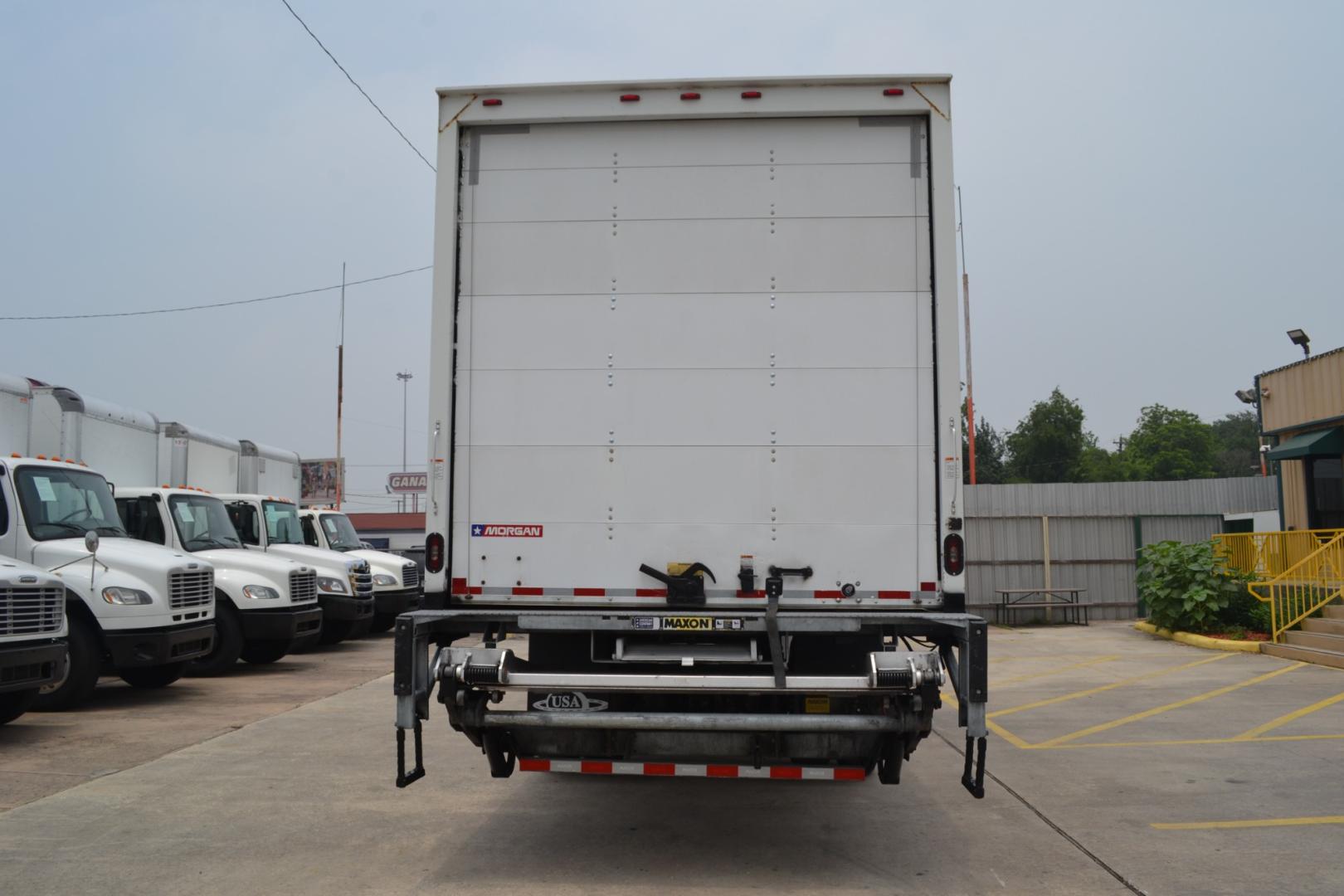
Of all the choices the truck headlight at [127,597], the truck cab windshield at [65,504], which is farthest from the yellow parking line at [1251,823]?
the truck cab windshield at [65,504]

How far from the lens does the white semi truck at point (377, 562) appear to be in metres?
19.7

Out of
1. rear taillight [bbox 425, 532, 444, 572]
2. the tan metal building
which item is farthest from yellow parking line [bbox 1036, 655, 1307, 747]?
the tan metal building

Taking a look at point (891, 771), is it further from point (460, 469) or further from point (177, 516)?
point (177, 516)

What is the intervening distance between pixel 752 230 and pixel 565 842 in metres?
3.57

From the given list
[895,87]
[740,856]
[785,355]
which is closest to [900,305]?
[785,355]

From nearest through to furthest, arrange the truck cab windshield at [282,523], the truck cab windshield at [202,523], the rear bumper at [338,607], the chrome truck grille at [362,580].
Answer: the truck cab windshield at [202,523] < the rear bumper at [338,607] < the truck cab windshield at [282,523] < the chrome truck grille at [362,580]

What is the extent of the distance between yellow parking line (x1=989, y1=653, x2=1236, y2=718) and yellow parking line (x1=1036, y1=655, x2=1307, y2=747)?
0.98 m

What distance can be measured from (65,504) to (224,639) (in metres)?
3.49

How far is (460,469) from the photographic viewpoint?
607 centimetres

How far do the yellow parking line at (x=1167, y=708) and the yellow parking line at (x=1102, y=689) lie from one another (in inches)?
38.5

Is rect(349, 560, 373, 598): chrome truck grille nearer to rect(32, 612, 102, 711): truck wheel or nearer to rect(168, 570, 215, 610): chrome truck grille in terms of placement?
rect(168, 570, 215, 610): chrome truck grille

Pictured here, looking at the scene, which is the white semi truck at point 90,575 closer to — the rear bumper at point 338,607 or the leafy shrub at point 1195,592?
the rear bumper at point 338,607

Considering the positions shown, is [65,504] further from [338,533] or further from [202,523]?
[338,533]

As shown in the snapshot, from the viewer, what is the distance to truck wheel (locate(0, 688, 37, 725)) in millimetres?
9500
